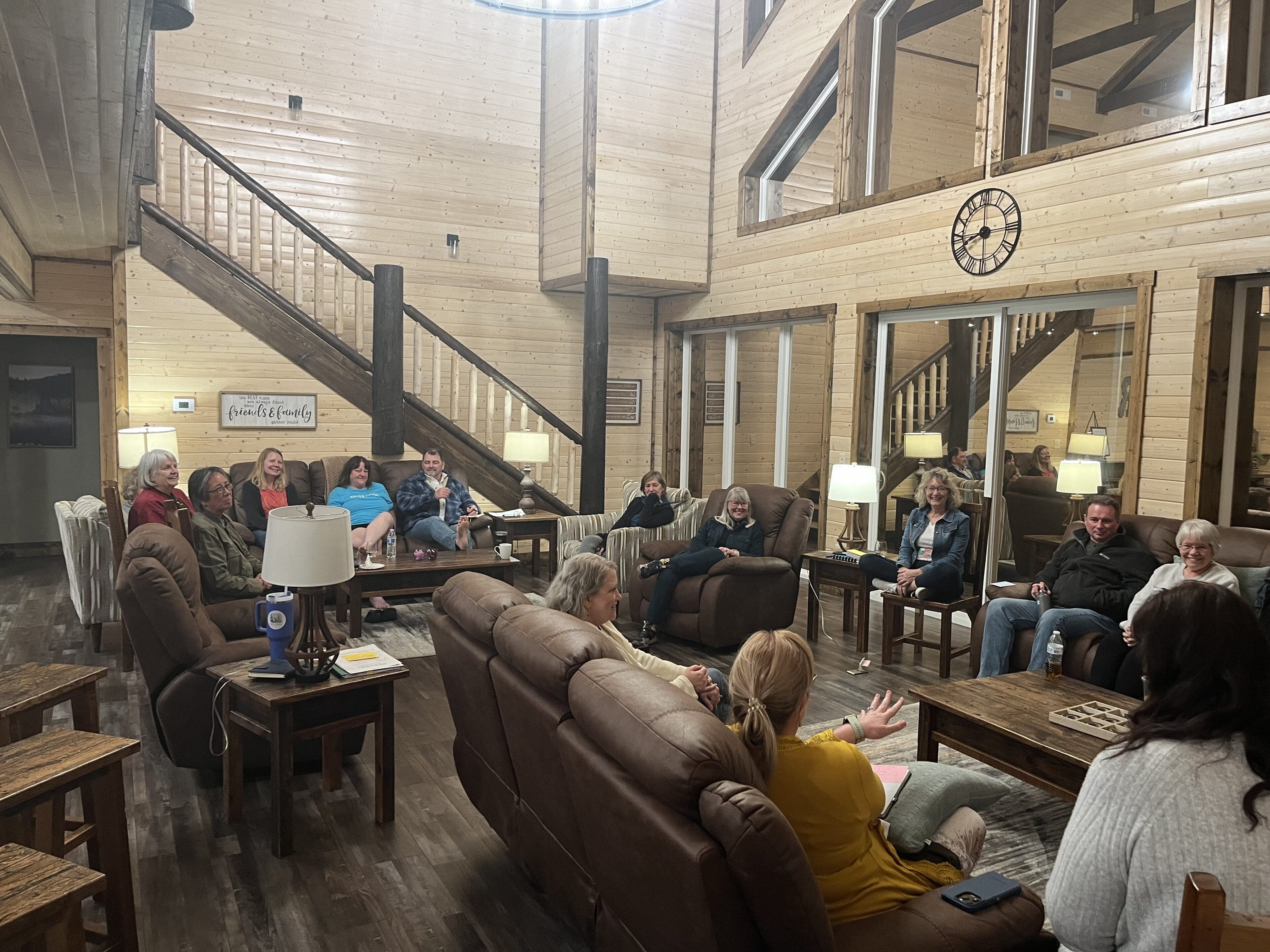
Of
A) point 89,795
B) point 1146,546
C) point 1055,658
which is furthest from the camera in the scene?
point 1146,546

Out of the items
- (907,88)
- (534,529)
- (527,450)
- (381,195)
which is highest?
(907,88)

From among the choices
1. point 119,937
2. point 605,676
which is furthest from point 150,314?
point 605,676

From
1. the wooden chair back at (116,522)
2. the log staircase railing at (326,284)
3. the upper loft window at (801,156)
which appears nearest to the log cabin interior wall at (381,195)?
the log staircase railing at (326,284)

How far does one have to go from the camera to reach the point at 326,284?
27.9 ft

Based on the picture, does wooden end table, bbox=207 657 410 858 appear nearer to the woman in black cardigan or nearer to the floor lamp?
the woman in black cardigan

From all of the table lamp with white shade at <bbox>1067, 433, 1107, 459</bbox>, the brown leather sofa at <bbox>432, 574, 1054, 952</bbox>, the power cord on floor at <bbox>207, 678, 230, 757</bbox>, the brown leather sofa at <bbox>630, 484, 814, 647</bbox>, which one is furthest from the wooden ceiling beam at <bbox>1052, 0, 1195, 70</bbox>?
the power cord on floor at <bbox>207, 678, 230, 757</bbox>

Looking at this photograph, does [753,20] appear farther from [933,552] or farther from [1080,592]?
[1080,592]

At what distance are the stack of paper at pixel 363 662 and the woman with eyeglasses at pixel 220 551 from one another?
1.04 metres

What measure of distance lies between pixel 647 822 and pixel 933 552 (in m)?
4.14

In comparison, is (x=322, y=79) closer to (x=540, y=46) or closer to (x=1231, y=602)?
(x=540, y=46)

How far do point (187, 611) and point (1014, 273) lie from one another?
513 centimetres

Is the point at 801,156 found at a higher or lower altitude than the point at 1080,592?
higher

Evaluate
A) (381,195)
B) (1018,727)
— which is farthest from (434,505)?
(1018,727)

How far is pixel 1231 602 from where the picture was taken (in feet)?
5.46
